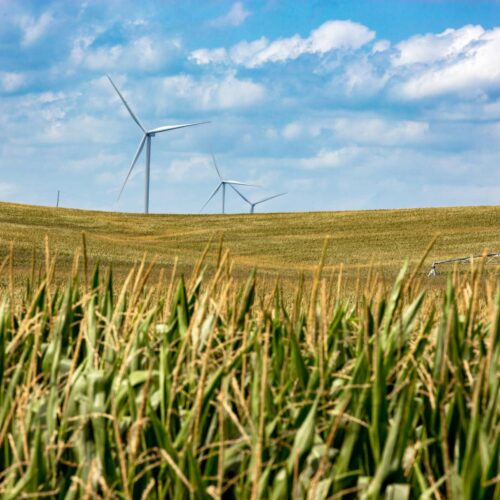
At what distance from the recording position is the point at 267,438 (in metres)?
2.55

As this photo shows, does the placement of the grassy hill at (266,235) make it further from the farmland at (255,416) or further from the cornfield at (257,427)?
the cornfield at (257,427)

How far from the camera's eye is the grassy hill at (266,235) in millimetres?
40562

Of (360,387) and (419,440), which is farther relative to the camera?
(419,440)

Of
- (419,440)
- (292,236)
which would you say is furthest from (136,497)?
(292,236)

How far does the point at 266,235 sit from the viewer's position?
55781mm

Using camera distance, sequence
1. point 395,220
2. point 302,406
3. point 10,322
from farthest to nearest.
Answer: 1. point 395,220
2. point 10,322
3. point 302,406

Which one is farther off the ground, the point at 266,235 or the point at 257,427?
the point at 257,427

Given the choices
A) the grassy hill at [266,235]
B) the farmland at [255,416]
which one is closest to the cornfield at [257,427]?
the farmland at [255,416]

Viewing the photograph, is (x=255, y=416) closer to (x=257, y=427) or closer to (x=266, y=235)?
(x=257, y=427)

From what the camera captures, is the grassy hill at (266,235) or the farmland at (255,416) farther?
the grassy hill at (266,235)

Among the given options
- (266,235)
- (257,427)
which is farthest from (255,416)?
(266,235)

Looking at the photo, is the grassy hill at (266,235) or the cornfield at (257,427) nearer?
the cornfield at (257,427)

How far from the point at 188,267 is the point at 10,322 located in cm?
3093

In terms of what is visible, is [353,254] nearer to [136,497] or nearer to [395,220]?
[395,220]
